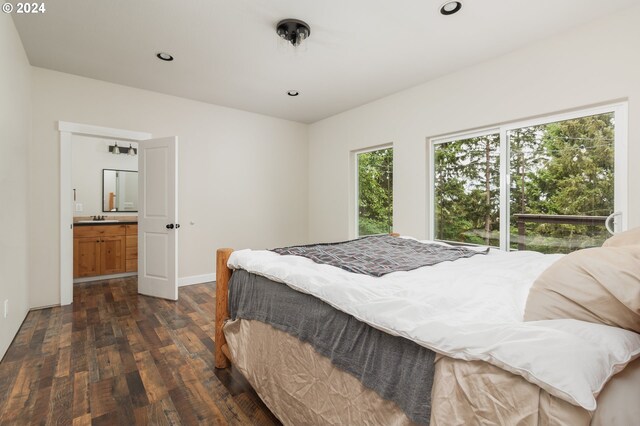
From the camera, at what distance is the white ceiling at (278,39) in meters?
2.26

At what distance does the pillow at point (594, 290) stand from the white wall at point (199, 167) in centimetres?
414

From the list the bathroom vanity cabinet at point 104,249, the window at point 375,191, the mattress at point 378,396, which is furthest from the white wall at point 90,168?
the mattress at point 378,396

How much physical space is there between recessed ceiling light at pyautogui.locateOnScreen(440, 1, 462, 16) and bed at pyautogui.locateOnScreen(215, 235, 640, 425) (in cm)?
185

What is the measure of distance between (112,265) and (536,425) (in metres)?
5.37

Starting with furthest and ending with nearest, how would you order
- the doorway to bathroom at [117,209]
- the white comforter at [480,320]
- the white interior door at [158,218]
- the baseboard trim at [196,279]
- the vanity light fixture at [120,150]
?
the vanity light fixture at [120,150]
the baseboard trim at [196,279]
the white interior door at [158,218]
the doorway to bathroom at [117,209]
the white comforter at [480,320]

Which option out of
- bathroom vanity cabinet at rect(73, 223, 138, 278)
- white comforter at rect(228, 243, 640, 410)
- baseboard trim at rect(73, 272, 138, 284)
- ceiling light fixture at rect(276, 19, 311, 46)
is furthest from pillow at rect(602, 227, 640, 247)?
baseboard trim at rect(73, 272, 138, 284)

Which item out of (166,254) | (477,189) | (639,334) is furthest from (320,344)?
(166,254)

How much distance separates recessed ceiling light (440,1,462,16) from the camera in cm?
220

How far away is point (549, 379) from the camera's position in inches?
24.2

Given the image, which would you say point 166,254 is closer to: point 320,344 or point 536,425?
point 320,344

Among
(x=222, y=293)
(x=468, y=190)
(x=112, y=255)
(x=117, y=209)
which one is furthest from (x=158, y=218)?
(x=468, y=190)

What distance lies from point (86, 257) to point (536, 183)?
5.70 m

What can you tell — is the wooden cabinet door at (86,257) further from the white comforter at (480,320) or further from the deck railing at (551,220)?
the deck railing at (551,220)

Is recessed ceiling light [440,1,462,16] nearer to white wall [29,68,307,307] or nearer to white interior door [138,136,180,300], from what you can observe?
white interior door [138,136,180,300]
